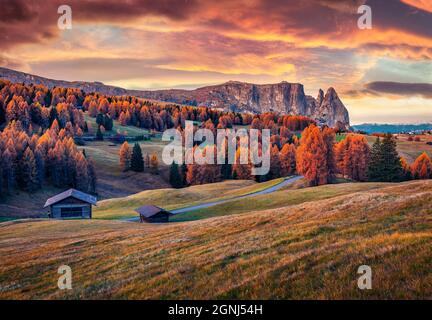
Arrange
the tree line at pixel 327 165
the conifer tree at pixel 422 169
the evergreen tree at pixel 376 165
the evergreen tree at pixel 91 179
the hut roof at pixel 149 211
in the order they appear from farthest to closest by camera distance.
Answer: the evergreen tree at pixel 91 179, the conifer tree at pixel 422 169, the evergreen tree at pixel 376 165, the tree line at pixel 327 165, the hut roof at pixel 149 211

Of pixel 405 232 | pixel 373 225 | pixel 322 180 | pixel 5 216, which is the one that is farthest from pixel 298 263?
pixel 5 216

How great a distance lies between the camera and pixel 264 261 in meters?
14.7

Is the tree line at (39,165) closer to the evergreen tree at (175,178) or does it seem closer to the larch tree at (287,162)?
the evergreen tree at (175,178)

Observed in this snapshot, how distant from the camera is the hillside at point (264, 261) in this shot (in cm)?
1118

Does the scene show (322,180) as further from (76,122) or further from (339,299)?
(76,122)

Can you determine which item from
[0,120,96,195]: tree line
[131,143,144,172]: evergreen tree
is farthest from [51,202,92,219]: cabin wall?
[131,143,144,172]: evergreen tree

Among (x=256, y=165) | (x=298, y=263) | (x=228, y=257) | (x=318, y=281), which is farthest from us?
(x=256, y=165)

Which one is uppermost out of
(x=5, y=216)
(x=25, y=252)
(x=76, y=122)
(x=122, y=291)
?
(x=76, y=122)

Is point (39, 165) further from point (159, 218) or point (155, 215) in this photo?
point (155, 215)

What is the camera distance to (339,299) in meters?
10.0

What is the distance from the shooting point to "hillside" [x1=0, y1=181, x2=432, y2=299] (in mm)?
11180

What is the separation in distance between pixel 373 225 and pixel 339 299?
937cm

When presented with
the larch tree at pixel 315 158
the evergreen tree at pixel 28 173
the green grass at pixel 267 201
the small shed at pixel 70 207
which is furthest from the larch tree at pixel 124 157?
the green grass at pixel 267 201

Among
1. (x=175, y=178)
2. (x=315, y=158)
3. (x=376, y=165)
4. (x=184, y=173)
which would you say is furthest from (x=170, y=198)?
(x=184, y=173)
